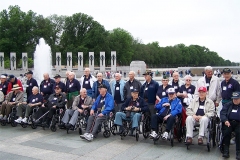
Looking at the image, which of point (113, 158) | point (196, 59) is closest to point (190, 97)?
point (113, 158)

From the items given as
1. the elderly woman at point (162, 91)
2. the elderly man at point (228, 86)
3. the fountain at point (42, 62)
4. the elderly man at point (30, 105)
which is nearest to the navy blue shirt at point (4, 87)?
the elderly man at point (30, 105)

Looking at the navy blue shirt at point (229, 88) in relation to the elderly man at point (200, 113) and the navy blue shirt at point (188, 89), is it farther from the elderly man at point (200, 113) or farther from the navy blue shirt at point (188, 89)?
the navy blue shirt at point (188, 89)

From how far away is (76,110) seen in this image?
24.9 feet

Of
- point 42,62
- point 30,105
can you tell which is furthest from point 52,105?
point 42,62

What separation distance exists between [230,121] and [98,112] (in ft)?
10.6

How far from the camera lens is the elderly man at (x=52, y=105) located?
7992 millimetres

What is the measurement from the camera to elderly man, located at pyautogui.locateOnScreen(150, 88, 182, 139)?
6.37m

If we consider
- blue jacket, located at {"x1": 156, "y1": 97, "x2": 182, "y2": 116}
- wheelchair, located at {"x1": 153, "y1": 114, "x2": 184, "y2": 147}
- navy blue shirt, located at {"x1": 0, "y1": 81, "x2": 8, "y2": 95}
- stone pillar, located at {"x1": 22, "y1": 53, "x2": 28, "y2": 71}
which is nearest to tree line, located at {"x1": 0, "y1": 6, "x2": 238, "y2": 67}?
stone pillar, located at {"x1": 22, "y1": 53, "x2": 28, "y2": 71}

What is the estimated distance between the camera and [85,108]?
7.64 meters

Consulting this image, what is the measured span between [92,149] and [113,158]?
2.51 ft

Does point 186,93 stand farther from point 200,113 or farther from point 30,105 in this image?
point 30,105

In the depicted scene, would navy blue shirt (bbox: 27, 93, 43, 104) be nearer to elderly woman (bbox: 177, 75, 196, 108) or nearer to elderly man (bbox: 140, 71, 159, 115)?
elderly man (bbox: 140, 71, 159, 115)

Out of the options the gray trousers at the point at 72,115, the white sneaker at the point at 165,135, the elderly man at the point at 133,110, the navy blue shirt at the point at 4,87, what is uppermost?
the navy blue shirt at the point at 4,87

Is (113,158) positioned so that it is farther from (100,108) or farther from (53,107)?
(53,107)
